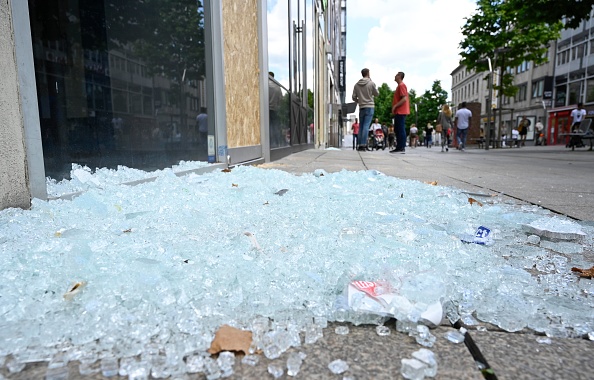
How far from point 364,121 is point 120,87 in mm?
8138

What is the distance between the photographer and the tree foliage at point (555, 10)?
32.6 ft

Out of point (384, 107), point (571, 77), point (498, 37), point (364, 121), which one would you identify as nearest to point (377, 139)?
point (364, 121)

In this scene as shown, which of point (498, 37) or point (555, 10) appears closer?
point (555, 10)

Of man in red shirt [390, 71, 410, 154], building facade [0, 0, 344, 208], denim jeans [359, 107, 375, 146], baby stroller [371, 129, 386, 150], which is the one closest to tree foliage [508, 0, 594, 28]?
man in red shirt [390, 71, 410, 154]

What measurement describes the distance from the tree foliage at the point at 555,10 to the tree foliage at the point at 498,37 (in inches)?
383

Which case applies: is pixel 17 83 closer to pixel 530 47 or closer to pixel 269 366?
pixel 269 366

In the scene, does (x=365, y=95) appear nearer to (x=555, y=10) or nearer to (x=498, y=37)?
(x=555, y=10)

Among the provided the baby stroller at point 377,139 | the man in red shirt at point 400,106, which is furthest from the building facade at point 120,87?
the baby stroller at point 377,139

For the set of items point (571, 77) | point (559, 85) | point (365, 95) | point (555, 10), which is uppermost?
point (571, 77)

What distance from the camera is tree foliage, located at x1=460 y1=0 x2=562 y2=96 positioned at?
1980cm

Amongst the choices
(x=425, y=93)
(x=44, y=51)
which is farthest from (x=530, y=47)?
(x=425, y=93)

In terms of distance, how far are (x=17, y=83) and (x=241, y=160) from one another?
2.91m

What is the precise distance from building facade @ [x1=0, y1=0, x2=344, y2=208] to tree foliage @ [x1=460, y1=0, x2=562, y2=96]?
1936cm

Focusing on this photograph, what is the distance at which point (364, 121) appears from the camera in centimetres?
1034
